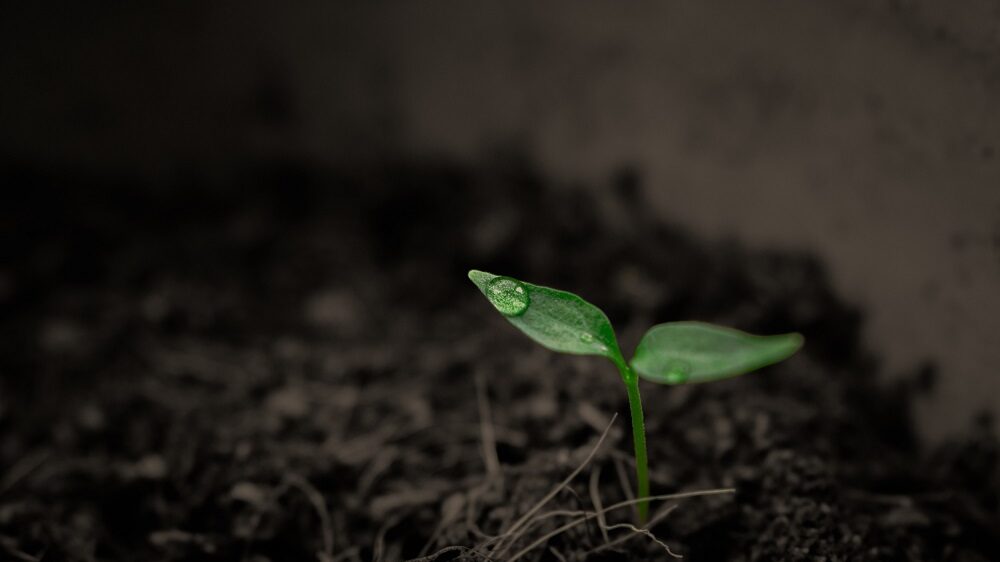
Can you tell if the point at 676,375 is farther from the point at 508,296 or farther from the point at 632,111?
the point at 632,111

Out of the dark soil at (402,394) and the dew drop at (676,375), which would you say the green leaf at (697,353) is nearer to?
the dew drop at (676,375)

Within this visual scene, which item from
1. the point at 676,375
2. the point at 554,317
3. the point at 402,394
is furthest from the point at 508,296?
the point at 402,394

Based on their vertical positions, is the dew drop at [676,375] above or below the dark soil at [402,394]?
above

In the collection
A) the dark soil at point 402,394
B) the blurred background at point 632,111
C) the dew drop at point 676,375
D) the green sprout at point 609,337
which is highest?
the blurred background at point 632,111

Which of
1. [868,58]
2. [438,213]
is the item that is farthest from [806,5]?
[438,213]

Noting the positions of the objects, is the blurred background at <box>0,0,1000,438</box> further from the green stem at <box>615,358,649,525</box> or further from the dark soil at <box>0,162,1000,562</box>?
the green stem at <box>615,358,649,525</box>

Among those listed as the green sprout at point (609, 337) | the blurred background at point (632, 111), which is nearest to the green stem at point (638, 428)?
the green sprout at point (609, 337)

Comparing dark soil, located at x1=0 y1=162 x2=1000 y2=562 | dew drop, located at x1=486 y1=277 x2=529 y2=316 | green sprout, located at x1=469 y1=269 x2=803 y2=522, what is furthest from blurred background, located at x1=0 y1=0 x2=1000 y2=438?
dew drop, located at x1=486 y1=277 x2=529 y2=316
